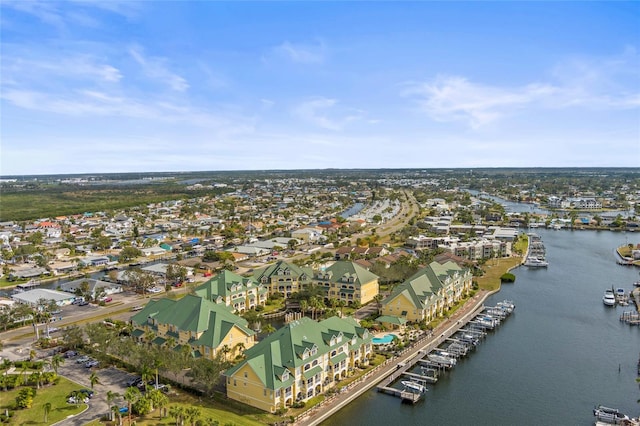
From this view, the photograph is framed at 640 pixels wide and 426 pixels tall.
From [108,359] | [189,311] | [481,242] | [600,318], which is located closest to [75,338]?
[108,359]

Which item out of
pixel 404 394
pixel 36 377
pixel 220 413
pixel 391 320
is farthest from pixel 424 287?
pixel 36 377

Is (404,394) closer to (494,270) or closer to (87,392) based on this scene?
(87,392)

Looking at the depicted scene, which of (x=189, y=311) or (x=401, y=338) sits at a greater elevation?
(x=189, y=311)

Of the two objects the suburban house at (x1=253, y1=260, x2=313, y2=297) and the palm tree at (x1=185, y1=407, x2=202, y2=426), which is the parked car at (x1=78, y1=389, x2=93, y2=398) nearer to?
the palm tree at (x1=185, y1=407, x2=202, y2=426)

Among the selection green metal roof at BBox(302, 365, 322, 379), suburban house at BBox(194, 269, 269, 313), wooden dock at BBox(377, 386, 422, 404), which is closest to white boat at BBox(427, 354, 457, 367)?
wooden dock at BBox(377, 386, 422, 404)

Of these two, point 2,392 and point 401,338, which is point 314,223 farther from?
point 2,392
